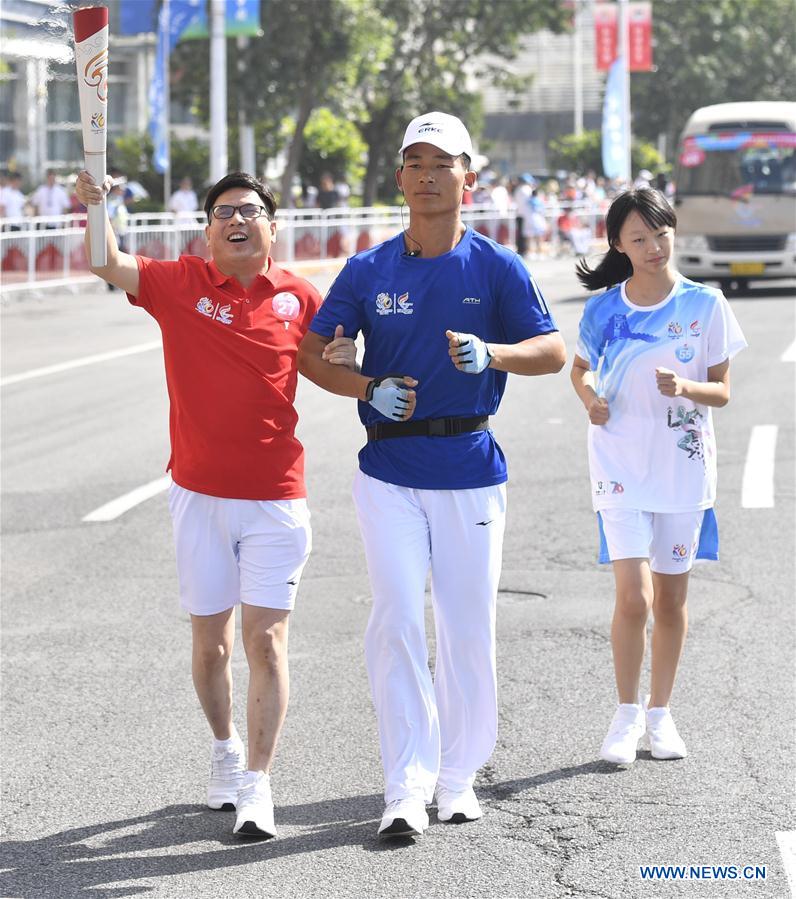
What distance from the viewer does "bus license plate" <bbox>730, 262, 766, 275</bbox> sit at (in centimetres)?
2595

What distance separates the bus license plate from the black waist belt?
2137 centimetres

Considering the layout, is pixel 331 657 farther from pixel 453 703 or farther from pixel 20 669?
pixel 453 703

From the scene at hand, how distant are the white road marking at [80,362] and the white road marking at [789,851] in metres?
12.9

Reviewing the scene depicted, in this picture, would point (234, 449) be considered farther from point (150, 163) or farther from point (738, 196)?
point (150, 163)

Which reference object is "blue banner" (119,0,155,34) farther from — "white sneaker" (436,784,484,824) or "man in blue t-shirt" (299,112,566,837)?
"white sneaker" (436,784,484,824)

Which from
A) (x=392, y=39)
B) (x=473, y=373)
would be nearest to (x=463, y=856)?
(x=473, y=373)

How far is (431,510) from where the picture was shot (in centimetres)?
529

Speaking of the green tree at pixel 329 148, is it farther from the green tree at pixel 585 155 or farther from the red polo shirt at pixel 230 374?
the red polo shirt at pixel 230 374

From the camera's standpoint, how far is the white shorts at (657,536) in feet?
19.7

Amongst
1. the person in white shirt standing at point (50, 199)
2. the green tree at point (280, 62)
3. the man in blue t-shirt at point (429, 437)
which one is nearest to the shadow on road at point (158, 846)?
the man in blue t-shirt at point (429, 437)

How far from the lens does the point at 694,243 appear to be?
26.1m

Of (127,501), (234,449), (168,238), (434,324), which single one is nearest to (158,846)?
(234,449)

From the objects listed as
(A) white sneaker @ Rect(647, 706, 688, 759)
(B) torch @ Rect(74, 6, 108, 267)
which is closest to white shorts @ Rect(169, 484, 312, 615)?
(B) torch @ Rect(74, 6, 108, 267)

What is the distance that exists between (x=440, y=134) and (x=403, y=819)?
2.03m
